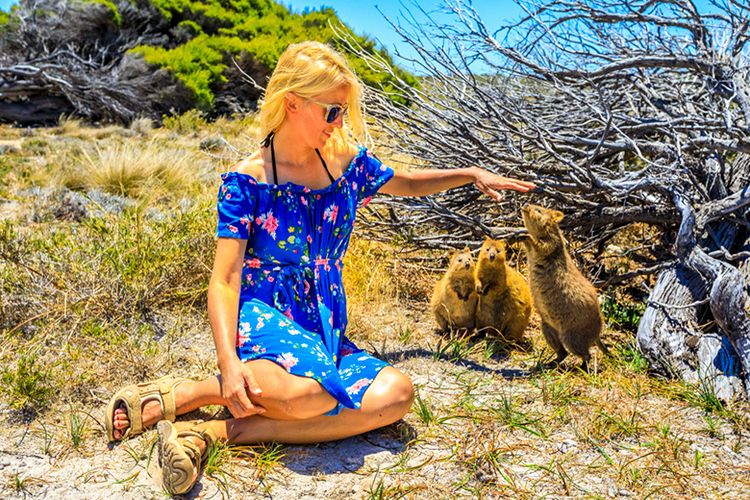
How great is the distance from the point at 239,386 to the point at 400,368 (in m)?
1.34

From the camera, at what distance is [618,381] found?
139 inches

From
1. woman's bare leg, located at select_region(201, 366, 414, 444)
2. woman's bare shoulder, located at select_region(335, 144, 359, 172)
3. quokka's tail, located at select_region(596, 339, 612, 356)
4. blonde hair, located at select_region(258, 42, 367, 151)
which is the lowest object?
woman's bare leg, located at select_region(201, 366, 414, 444)

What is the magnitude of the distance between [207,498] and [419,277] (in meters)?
3.11

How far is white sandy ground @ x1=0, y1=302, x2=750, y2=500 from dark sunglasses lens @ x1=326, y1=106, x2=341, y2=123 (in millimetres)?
1429

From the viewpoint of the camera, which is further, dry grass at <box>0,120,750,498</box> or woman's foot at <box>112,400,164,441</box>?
woman's foot at <box>112,400,164,441</box>

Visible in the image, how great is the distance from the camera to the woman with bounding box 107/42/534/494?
275cm

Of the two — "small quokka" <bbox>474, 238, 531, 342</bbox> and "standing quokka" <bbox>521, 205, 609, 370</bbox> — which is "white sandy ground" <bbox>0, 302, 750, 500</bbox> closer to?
"standing quokka" <bbox>521, 205, 609, 370</bbox>

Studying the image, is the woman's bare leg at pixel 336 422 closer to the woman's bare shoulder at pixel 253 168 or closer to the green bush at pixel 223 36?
the woman's bare shoulder at pixel 253 168

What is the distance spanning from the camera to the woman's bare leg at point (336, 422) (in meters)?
2.83

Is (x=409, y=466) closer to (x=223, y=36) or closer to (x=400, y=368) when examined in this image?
(x=400, y=368)

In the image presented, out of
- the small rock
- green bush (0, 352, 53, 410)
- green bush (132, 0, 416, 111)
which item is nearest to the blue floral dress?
the small rock

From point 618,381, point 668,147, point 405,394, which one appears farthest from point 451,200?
point 405,394

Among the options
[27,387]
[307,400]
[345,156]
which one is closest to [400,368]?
[307,400]

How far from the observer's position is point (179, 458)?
8.13 ft
